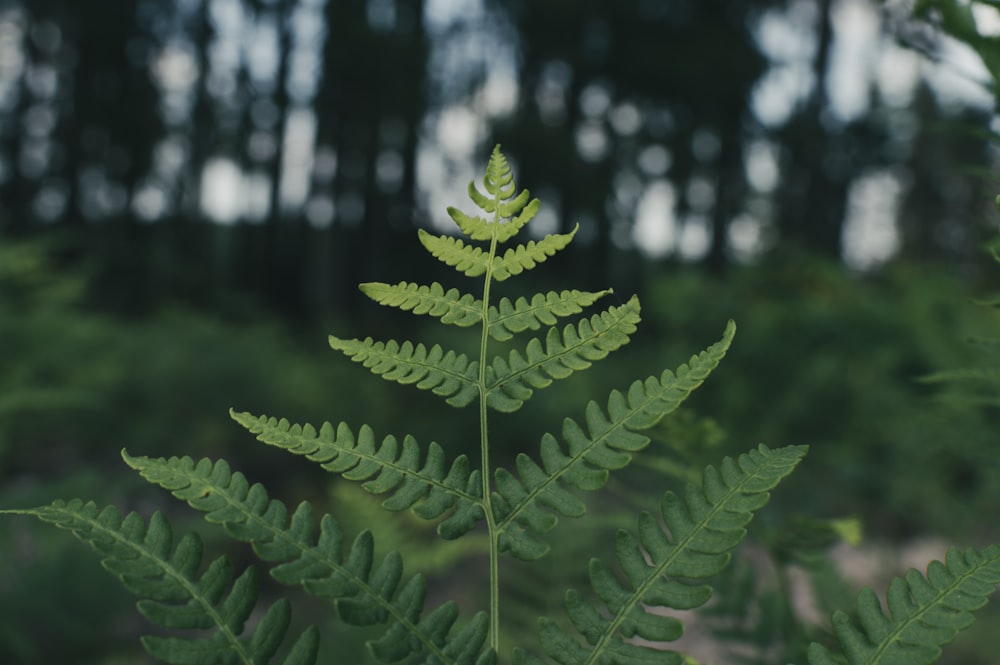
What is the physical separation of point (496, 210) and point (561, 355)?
0.13 metres

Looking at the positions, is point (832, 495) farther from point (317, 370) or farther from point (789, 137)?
point (789, 137)

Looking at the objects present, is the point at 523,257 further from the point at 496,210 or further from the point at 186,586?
the point at 186,586

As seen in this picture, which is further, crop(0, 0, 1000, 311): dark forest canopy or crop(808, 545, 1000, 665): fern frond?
crop(0, 0, 1000, 311): dark forest canopy

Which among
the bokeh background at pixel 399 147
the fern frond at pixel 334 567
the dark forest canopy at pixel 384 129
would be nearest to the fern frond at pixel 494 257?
the fern frond at pixel 334 567

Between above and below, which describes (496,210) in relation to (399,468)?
above

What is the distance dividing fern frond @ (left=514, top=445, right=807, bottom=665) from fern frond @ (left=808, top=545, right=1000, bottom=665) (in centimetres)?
9

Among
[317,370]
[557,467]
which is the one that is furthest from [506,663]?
[317,370]

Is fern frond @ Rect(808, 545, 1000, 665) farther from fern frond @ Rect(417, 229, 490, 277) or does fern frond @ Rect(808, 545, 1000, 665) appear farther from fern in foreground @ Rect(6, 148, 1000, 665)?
fern frond @ Rect(417, 229, 490, 277)

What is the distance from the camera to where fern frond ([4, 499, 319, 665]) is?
51cm

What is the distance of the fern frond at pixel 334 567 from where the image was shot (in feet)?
1.73

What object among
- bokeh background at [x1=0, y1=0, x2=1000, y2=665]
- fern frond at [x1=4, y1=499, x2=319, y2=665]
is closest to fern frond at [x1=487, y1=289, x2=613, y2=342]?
fern frond at [x1=4, y1=499, x2=319, y2=665]

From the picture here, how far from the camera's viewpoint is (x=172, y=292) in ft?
43.6

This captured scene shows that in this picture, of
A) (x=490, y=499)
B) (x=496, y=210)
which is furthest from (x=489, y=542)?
(x=496, y=210)

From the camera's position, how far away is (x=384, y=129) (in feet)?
47.8
